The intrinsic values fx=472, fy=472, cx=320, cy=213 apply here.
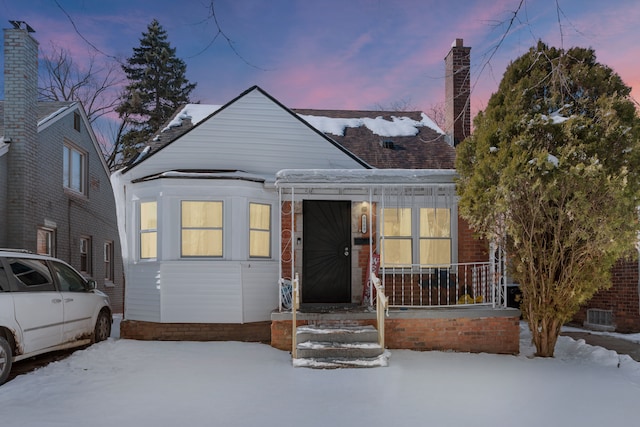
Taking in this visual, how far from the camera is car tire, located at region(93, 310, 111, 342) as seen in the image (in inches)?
328

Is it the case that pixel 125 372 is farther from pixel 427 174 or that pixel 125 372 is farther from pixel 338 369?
pixel 427 174

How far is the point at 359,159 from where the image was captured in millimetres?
10078

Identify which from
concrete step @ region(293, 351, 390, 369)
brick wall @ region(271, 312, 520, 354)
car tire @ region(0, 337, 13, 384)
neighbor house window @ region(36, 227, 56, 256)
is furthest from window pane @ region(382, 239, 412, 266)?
neighbor house window @ region(36, 227, 56, 256)

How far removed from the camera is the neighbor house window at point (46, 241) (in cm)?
1166

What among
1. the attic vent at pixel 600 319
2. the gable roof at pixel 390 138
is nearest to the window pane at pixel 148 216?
the gable roof at pixel 390 138

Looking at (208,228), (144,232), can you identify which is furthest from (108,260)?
(208,228)

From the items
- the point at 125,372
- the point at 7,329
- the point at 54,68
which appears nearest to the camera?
the point at 7,329

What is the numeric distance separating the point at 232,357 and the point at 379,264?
3084mm

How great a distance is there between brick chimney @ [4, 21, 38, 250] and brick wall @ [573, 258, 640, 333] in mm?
13102

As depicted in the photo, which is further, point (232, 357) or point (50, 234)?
point (50, 234)

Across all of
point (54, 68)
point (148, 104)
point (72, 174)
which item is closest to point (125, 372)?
point (72, 174)

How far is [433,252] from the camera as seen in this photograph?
971 centimetres

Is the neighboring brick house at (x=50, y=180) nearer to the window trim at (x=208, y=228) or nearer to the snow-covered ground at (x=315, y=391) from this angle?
the window trim at (x=208, y=228)

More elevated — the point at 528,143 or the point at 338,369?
the point at 528,143
